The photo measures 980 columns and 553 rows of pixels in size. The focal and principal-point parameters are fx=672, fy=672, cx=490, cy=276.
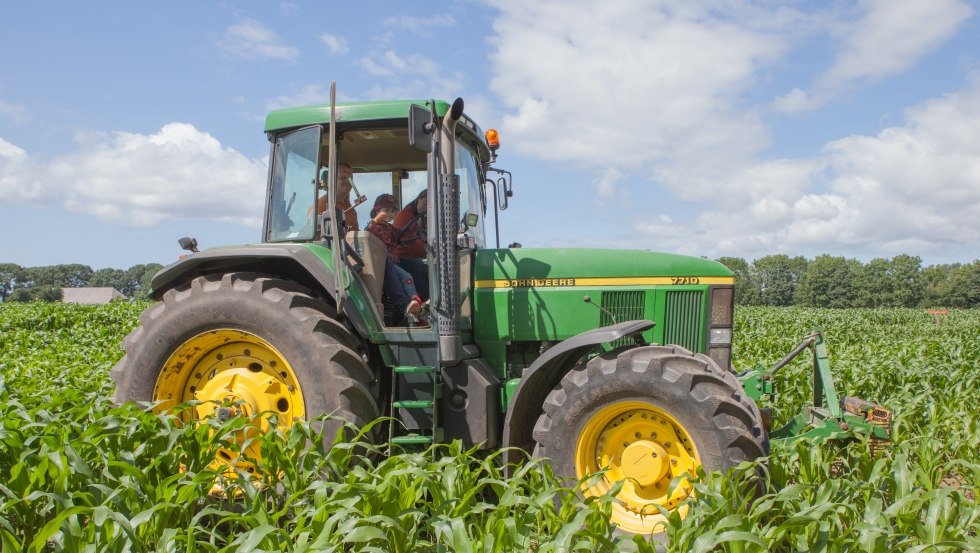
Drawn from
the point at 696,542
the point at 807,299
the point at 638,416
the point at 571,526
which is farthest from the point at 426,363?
the point at 807,299

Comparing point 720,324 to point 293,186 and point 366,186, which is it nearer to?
point 366,186

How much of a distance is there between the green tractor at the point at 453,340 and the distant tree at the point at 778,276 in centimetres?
10289

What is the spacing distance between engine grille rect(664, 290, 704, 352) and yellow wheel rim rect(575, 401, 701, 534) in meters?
1.02

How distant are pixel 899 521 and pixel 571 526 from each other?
171 centimetres

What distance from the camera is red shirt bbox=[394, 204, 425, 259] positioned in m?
4.87

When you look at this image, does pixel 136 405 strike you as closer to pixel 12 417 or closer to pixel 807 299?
pixel 12 417

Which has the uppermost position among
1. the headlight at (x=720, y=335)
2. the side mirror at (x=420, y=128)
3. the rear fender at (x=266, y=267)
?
the side mirror at (x=420, y=128)

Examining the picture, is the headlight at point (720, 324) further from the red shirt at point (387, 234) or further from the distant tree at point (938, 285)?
the distant tree at point (938, 285)

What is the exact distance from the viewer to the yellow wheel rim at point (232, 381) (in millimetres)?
4414

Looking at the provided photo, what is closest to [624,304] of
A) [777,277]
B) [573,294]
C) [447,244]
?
[573,294]

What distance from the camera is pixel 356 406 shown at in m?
4.19

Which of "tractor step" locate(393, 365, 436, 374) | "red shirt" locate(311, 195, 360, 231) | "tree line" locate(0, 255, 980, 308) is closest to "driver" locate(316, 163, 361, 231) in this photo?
"red shirt" locate(311, 195, 360, 231)

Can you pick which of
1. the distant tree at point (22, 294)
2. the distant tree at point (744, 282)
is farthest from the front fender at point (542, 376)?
the distant tree at point (744, 282)

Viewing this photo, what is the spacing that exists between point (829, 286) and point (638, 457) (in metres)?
101
